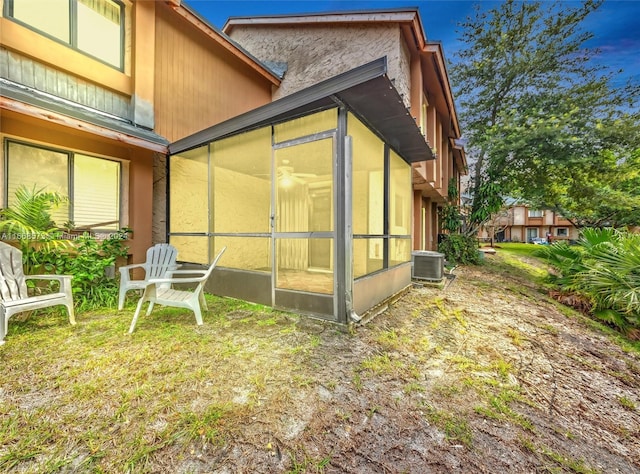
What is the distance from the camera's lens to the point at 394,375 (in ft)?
8.04

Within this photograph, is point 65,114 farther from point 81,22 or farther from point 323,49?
point 323,49

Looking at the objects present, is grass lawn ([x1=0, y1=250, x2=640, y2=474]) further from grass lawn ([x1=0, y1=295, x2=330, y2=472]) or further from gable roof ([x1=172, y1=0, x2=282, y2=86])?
gable roof ([x1=172, y1=0, x2=282, y2=86])

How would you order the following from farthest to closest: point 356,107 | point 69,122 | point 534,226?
point 534,226, point 69,122, point 356,107

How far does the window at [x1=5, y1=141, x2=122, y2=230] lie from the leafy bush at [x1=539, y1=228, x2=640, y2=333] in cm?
931

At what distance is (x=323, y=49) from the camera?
7828mm

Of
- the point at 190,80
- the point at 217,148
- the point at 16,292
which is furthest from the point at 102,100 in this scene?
the point at 16,292

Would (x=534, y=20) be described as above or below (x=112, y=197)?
above

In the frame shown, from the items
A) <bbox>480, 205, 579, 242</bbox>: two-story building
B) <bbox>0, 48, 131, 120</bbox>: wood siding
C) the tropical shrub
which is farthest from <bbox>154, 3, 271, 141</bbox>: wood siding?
<bbox>480, 205, 579, 242</bbox>: two-story building

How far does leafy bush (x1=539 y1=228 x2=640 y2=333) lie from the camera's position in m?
4.23

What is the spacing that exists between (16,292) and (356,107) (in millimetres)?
4952

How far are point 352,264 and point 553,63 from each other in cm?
1406

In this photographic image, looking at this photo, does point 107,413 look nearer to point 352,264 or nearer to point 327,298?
point 327,298

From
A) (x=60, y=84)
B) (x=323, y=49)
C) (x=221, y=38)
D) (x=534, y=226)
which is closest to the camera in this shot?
(x=60, y=84)

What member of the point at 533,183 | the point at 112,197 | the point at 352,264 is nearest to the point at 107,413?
the point at 352,264
